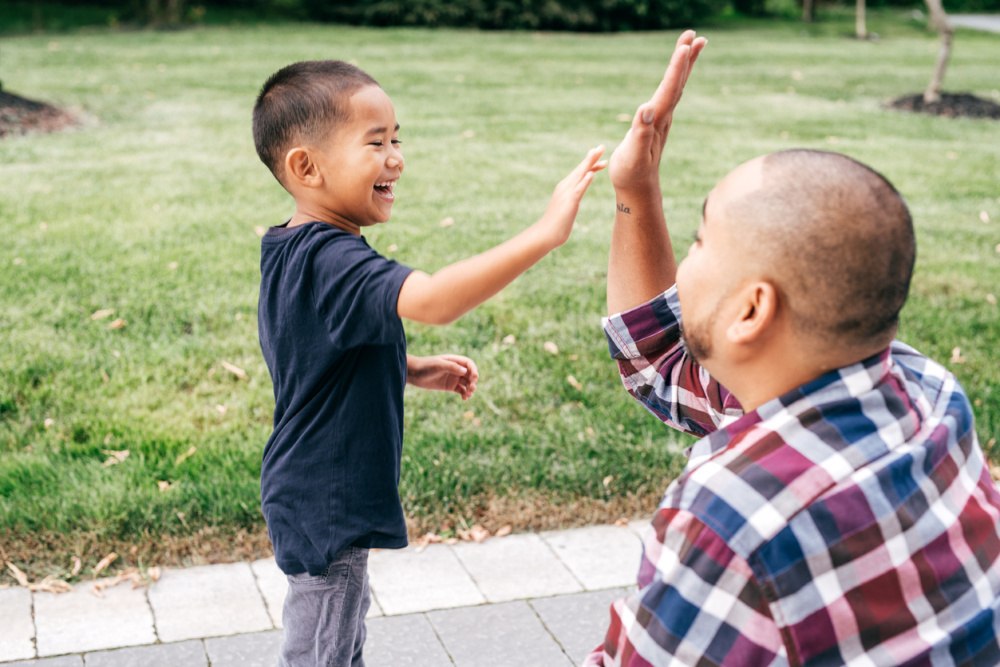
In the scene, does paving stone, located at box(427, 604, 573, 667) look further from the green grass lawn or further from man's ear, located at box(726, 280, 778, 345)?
man's ear, located at box(726, 280, 778, 345)

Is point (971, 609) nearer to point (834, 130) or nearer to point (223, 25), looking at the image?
point (834, 130)

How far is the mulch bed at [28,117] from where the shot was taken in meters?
10.5

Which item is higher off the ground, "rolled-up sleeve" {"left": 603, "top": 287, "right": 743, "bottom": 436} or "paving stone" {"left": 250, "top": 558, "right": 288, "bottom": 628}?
"rolled-up sleeve" {"left": 603, "top": 287, "right": 743, "bottom": 436}

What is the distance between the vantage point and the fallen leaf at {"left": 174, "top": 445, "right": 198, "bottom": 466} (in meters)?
4.18

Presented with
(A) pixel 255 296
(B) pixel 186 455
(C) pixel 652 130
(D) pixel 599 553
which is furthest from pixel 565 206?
(A) pixel 255 296

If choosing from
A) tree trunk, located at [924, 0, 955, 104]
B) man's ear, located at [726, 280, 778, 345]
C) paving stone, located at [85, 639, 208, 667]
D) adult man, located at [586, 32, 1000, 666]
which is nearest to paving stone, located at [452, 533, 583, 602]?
paving stone, located at [85, 639, 208, 667]

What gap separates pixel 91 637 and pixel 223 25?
21.4 meters

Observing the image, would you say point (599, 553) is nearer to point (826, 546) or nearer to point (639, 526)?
point (639, 526)

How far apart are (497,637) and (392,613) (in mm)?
343

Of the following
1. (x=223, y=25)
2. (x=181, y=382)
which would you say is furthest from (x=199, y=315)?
(x=223, y=25)

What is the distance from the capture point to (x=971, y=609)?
1562mm

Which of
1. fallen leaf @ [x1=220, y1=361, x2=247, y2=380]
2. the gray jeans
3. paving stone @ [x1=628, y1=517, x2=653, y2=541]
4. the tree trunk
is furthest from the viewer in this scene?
the tree trunk

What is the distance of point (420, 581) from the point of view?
362 cm

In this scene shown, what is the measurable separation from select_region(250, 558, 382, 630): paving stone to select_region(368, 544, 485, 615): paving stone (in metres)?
0.07
